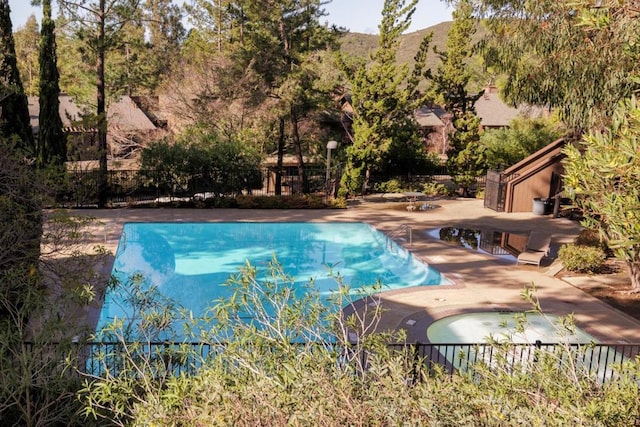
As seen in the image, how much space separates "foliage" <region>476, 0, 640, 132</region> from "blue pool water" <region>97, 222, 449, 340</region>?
5.52 m

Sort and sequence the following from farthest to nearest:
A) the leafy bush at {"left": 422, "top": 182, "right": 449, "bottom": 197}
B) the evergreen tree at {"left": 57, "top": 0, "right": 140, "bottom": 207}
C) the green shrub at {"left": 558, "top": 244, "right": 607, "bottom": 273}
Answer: the leafy bush at {"left": 422, "top": 182, "right": 449, "bottom": 197} < the evergreen tree at {"left": 57, "top": 0, "right": 140, "bottom": 207} < the green shrub at {"left": 558, "top": 244, "right": 607, "bottom": 273}

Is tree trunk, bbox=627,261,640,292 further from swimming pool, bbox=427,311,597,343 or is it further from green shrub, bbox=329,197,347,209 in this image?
green shrub, bbox=329,197,347,209

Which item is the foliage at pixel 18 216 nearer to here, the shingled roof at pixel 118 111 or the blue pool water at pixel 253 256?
the blue pool water at pixel 253 256

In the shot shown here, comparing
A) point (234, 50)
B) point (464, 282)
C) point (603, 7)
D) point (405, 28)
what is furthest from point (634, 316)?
point (234, 50)

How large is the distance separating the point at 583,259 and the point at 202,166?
15298 mm

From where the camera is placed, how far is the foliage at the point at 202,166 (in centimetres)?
2355

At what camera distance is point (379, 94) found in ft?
82.5

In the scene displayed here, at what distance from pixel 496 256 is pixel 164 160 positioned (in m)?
13.9

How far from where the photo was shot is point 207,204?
23.6m

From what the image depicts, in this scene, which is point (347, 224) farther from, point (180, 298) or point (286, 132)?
point (286, 132)

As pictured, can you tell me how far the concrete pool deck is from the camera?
11484 millimetres

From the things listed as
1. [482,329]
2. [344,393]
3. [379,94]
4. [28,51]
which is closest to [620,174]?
[344,393]

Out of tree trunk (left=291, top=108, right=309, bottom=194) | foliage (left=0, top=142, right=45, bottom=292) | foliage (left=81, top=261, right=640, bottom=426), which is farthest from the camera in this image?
tree trunk (left=291, top=108, right=309, bottom=194)

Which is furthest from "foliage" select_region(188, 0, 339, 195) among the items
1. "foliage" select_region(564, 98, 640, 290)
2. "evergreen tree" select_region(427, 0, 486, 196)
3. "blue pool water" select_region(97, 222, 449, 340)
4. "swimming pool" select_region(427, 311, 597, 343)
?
"foliage" select_region(564, 98, 640, 290)
